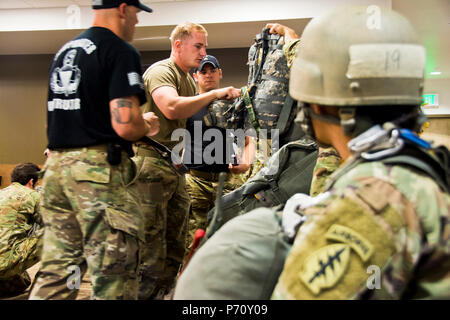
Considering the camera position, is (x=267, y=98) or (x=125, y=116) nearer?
(x=125, y=116)

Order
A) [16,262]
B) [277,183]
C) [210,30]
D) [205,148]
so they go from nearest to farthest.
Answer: [277,183] → [205,148] → [16,262] → [210,30]

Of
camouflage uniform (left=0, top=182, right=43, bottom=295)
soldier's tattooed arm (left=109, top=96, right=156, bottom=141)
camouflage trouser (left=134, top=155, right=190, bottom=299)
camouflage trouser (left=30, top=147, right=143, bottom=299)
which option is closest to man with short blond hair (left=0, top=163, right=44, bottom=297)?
camouflage uniform (left=0, top=182, right=43, bottom=295)

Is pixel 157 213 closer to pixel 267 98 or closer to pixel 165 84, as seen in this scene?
pixel 165 84

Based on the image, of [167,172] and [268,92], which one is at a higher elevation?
[268,92]

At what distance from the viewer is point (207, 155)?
9.72 feet

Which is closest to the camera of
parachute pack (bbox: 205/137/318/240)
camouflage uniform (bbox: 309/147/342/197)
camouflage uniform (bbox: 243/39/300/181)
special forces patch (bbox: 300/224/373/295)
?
special forces patch (bbox: 300/224/373/295)

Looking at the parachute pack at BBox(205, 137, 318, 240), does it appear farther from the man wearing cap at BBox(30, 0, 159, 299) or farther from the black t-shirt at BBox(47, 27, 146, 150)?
the black t-shirt at BBox(47, 27, 146, 150)

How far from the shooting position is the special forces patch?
0.90 meters

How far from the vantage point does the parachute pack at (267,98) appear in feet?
7.38

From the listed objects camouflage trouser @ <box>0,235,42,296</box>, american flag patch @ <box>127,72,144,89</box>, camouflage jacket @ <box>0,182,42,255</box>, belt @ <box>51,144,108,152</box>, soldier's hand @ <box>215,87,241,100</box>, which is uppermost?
american flag patch @ <box>127,72,144,89</box>

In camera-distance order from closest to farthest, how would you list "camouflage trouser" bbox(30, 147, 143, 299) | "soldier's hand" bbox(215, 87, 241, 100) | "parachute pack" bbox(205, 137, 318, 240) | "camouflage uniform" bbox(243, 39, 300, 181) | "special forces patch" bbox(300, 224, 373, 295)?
1. "special forces patch" bbox(300, 224, 373, 295)
2. "camouflage trouser" bbox(30, 147, 143, 299)
3. "parachute pack" bbox(205, 137, 318, 240)
4. "camouflage uniform" bbox(243, 39, 300, 181)
5. "soldier's hand" bbox(215, 87, 241, 100)

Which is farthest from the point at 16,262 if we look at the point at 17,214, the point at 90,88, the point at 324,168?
the point at 324,168

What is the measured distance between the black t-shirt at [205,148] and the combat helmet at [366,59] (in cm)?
155

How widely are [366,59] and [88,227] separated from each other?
1.16 m
